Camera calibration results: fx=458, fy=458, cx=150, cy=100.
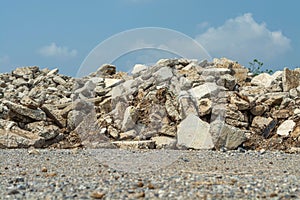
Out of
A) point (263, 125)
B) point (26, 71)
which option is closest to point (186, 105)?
point (263, 125)

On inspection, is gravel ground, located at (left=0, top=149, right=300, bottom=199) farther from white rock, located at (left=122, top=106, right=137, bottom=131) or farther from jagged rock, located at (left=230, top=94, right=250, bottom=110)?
jagged rock, located at (left=230, top=94, right=250, bottom=110)

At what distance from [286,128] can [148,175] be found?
19.7ft

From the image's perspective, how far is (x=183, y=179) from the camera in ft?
19.4

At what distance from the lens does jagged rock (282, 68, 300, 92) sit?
13.5 metres

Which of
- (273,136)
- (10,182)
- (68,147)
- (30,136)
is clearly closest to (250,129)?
(273,136)

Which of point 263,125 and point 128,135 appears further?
point 263,125

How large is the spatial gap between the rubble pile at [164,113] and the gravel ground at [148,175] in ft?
3.89

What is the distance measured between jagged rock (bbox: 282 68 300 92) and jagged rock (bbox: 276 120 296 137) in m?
2.09

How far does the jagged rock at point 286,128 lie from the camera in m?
11.3

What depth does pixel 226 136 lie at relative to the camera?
10.6 metres

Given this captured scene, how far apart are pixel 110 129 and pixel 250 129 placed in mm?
3618

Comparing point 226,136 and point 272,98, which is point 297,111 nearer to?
point 272,98

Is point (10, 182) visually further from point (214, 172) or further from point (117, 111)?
point (117, 111)

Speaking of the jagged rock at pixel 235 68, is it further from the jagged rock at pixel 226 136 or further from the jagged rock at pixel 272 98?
the jagged rock at pixel 226 136
